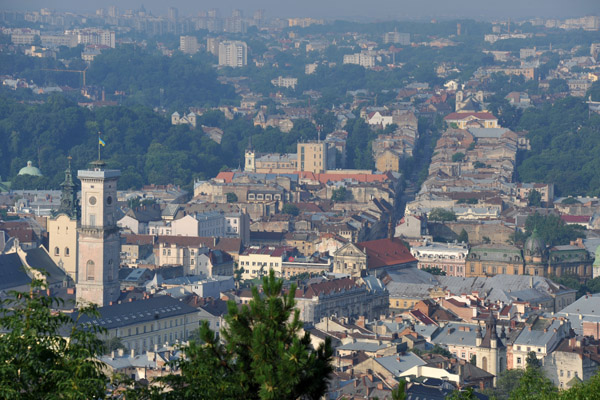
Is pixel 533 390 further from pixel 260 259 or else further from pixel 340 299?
pixel 260 259

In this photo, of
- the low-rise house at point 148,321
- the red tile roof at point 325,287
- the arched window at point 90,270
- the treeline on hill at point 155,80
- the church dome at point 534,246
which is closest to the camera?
the low-rise house at point 148,321

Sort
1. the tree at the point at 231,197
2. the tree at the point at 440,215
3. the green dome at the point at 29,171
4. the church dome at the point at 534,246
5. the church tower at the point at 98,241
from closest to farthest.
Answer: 1. the church tower at the point at 98,241
2. the church dome at the point at 534,246
3. the tree at the point at 440,215
4. the tree at the point at 231,197
5. the green dome at the point at 29,171

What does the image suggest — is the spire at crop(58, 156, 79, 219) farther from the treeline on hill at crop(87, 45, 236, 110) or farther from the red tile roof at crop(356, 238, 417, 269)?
the treeline on hill at crop(87, 45, 236, 110)

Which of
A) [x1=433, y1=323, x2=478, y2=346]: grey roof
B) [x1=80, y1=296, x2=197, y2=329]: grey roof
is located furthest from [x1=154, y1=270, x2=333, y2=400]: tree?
[x1=433, y1=323, x2=478, y2=346]: grey roof

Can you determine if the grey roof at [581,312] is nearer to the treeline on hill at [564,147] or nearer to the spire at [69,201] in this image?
the spire at [69,201]

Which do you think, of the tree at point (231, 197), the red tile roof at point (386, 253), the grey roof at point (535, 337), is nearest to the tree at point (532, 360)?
the grey roof at point (535, 337)

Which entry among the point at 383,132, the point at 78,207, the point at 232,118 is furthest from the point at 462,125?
the point at 78,207
